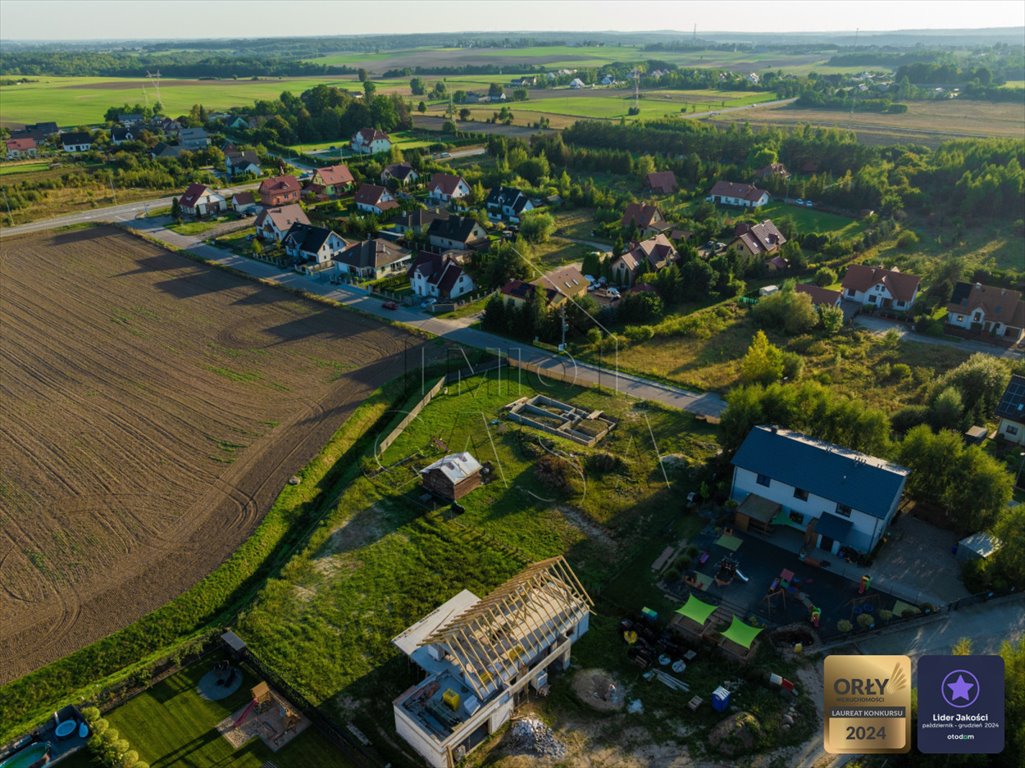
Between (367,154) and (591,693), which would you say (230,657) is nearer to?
(591,693)

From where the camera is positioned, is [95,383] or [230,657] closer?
[230,657]

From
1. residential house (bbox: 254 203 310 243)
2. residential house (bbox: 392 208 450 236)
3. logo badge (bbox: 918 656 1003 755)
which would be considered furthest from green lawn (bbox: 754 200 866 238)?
logo badge (bbox: 918 656 1003 755)

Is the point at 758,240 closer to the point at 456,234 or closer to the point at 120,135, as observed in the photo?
the point at 456,234

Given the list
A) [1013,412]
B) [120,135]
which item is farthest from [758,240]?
[120,135]

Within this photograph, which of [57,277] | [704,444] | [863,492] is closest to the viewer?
[863,492]

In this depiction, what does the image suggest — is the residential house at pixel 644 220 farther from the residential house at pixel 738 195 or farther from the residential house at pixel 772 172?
the residential house at pixel 772 172

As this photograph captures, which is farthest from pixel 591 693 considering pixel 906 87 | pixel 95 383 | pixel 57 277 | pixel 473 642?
pixel 906 87

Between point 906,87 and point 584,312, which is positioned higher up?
point 906,87
